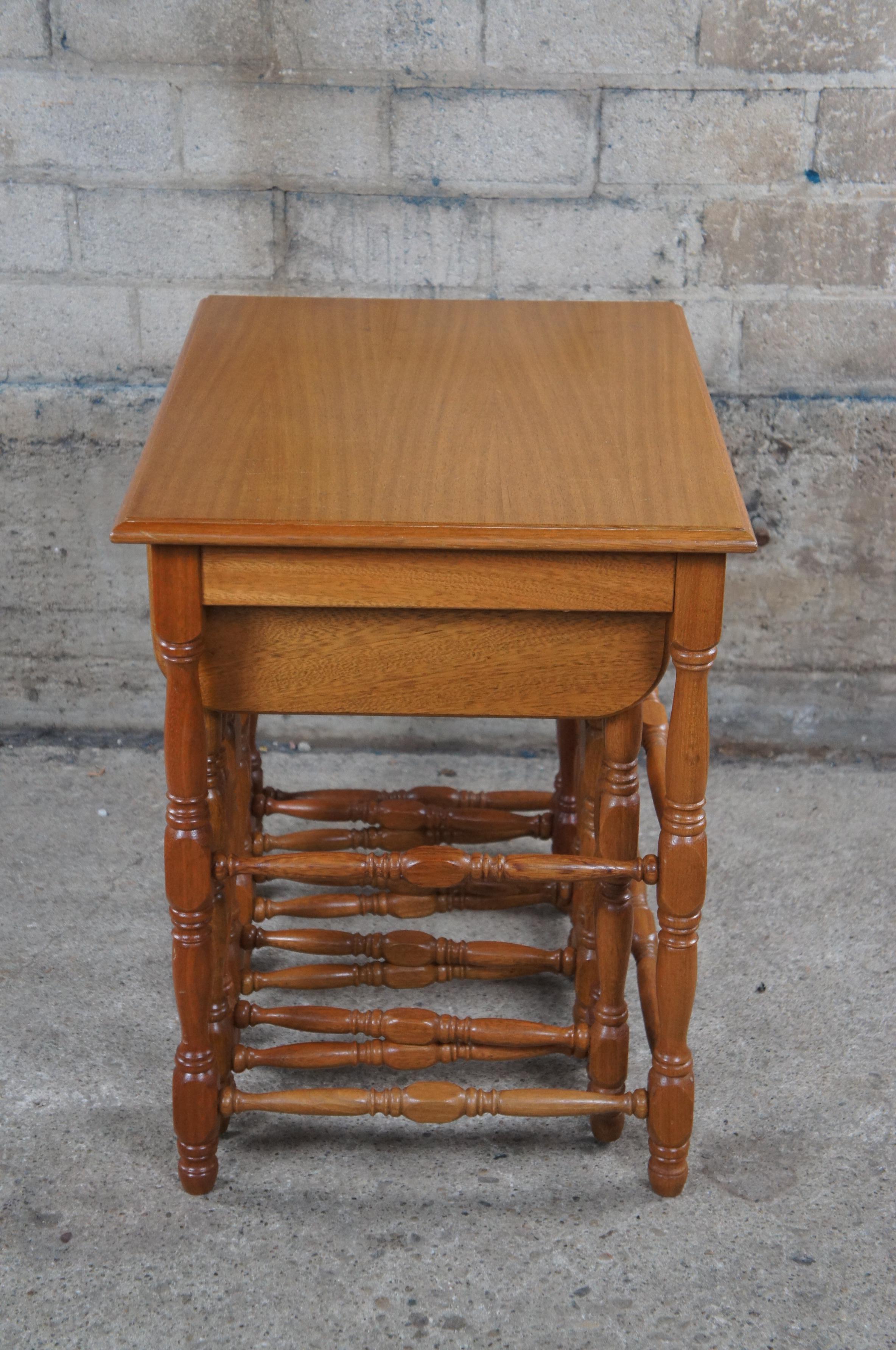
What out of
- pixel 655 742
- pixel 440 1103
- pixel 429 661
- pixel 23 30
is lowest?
pixel 440 1103

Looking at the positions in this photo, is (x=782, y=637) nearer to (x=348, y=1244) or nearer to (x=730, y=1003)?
(x=730, y=1003)

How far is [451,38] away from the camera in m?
2.60

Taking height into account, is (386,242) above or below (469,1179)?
above

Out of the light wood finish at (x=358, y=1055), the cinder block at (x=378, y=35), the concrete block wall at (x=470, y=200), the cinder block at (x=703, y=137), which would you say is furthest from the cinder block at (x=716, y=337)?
the light wood finish at (x=358, y=1055)

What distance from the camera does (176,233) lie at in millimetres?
2736

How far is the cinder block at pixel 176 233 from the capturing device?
2.71 m

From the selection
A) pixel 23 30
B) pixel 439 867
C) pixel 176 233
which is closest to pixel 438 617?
pixel 439 867

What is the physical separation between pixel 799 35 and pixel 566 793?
1483 millimetres

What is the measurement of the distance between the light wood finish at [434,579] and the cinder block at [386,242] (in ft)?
4.45

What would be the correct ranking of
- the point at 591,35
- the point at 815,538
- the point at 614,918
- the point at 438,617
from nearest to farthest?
1. the point at 438,617
2. the point at 614,918
3. the point at 591,35
4. the point at 815,538

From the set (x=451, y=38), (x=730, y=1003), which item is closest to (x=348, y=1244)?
(x=730, y=1003)

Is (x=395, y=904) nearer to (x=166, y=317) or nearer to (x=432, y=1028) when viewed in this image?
(x=432, y=1028)

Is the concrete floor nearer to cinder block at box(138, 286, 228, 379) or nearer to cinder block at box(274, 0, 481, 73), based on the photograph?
cinder block at box(138, 286, 228, 379)

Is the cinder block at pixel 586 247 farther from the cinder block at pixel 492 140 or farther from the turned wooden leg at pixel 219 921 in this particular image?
the turned wooden leg at pixel 219 921
